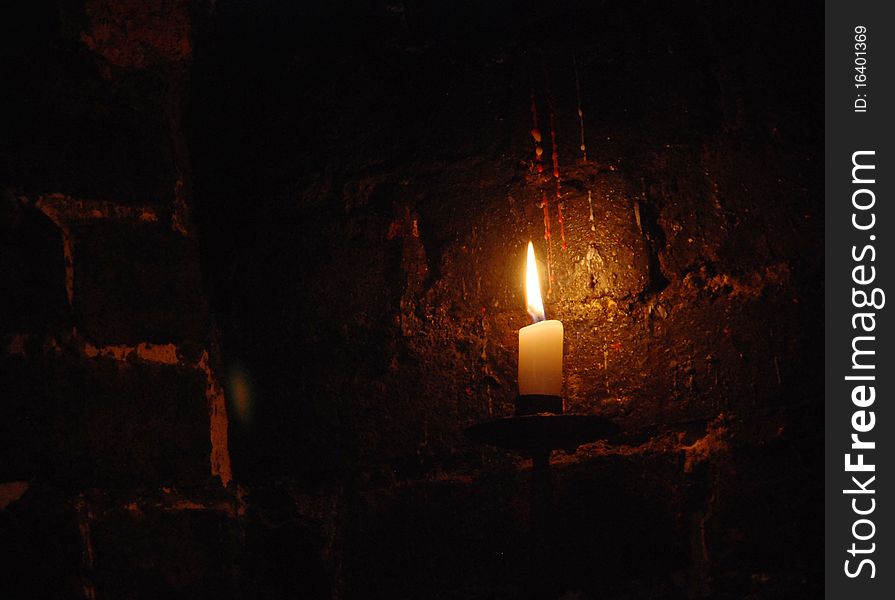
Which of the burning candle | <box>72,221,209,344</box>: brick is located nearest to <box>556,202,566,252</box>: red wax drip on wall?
the burning candle

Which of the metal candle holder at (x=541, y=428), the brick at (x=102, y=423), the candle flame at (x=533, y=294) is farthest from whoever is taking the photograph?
the brick at (x=102, y=423)

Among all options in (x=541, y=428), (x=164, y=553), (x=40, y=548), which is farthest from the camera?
(x=164, y=553)

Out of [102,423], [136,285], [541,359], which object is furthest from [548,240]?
[102,423]

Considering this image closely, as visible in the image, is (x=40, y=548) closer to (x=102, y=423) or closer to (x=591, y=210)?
(x=102, y=423)

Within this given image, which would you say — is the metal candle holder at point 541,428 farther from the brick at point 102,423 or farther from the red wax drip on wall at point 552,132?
the brick at point 102,423

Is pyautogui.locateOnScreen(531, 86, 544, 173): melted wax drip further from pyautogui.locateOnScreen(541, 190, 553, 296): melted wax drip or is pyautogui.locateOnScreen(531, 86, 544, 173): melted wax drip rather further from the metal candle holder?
the metal candle holder

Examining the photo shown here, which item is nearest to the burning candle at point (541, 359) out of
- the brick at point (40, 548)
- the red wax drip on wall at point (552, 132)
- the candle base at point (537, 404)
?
the candle base at point (537, 404)

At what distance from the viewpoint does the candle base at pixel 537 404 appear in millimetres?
1291

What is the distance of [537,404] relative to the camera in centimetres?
129

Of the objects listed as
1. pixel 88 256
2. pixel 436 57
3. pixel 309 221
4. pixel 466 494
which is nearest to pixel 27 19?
pixel 88 256

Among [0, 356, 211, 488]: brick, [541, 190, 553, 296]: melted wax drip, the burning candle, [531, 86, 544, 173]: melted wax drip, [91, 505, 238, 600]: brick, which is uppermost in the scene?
[531, 86, 544, 173]: melted wax drip

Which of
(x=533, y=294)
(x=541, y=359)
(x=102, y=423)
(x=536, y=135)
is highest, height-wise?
(x=536, y=135)

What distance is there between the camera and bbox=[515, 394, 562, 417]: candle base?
129cm

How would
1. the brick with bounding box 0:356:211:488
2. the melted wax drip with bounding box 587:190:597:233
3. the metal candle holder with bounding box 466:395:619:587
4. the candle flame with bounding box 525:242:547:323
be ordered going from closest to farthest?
the metal candle holder with bounding box 466:395:619:587, the candle flame with bounding box 525:242:547:323, the brick with bounding box 0:356:211:488, the melted wax drip with bounding box 587:190:597:233
